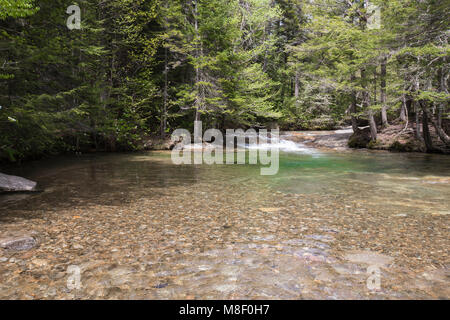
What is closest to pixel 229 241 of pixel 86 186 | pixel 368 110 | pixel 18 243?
pixel 18 243

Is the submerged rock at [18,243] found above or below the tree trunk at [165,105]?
below

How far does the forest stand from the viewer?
8.75 metres

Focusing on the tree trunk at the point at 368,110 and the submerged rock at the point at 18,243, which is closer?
the submerged rock at the point at 18,243

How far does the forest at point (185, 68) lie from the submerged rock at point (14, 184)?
155 cm

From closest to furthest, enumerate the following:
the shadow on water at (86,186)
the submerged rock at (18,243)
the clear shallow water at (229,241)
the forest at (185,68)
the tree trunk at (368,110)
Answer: the clear shallow water at (229,241) → the submerged rock at (18,243) → the shadow on water at (86,186) → the forest at (185,68) → the tree trunk at (368,110)

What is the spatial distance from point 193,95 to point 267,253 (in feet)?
56.3

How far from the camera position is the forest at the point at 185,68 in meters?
8.75

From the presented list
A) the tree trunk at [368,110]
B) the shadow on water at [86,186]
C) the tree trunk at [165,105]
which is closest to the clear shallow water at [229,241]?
the shadow on water at [86,186]

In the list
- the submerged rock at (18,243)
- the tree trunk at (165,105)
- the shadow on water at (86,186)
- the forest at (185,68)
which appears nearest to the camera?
the submerged rock at (18,243)

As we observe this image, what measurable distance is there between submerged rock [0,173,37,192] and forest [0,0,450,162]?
1551 millimetres

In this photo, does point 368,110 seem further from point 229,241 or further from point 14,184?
point 14,184

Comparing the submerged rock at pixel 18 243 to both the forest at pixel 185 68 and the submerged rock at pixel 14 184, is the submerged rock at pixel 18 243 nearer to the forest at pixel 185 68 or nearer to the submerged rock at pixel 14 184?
the submerged rock at pixel 14 184

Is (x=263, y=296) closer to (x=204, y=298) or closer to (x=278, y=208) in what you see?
(x=204, y=298)

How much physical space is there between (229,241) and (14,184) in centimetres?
588
